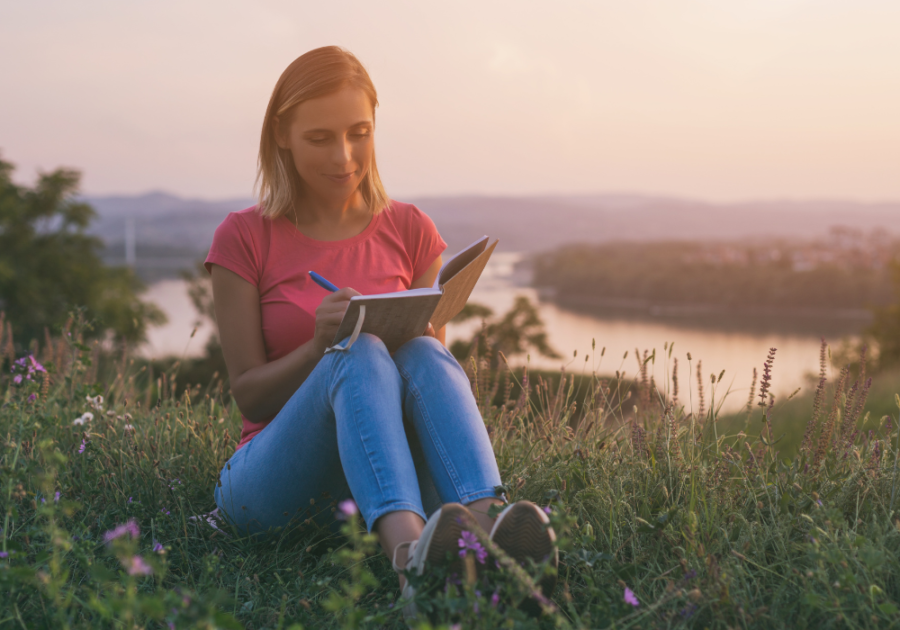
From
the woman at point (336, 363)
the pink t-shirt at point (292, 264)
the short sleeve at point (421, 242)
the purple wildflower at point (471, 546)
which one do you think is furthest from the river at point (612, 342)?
the purple wildflower at point (471, 546)

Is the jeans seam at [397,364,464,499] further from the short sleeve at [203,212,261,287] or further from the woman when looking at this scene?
the short sleeve at [203,212,261,287]

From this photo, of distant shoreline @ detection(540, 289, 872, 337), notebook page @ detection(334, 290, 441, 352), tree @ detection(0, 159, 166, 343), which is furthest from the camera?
distant shoreline @ detection(540, 289, 872, 337)

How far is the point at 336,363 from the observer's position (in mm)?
1779

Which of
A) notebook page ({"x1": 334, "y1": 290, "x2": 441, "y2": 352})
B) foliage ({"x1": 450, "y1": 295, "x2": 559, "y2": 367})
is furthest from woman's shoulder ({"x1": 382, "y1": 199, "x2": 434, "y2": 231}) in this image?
foliage ({"x1": 450, "y1": 295, "x2": 559, "y2": 367})

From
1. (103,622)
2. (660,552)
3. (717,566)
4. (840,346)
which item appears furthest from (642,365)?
(840,346)

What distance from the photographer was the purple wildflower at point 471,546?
137 cm

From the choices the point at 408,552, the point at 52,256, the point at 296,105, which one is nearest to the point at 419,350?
the point at 408,552

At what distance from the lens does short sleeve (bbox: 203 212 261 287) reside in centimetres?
221

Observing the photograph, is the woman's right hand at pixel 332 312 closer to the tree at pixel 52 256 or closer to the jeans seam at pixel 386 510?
the jeans seam at pixel 386 510

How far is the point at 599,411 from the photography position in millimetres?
2508

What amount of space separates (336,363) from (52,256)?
30.2 m

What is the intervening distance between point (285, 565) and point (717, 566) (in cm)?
120

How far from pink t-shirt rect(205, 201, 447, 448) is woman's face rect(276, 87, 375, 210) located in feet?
0.67

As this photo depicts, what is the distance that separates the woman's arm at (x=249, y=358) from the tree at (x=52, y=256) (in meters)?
25.8
